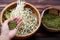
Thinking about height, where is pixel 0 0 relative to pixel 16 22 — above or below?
above

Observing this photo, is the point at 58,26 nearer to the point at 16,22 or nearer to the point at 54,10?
the point at 54,10

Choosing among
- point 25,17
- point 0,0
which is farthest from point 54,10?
point 0,0

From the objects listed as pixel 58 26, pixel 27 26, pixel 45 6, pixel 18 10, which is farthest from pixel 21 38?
pixel 45 6

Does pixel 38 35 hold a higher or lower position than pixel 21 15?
lower

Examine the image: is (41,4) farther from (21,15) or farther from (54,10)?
(21,15)

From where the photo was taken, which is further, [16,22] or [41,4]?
[41,4]

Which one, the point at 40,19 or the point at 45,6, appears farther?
the point at 45,6

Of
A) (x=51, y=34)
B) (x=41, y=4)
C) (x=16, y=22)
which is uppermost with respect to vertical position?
(x=41, y=4)

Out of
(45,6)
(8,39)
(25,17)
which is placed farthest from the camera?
(45,6)

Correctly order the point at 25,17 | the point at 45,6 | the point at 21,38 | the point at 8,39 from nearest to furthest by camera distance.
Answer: the point at 8,39 → the point at 21,38 → the point at 25,17 → the point at 45,6
